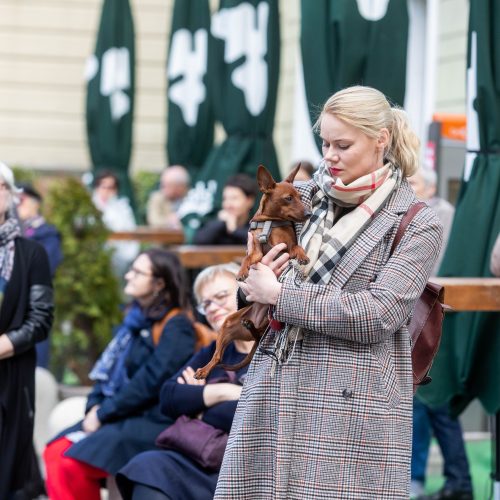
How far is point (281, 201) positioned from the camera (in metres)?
3.79

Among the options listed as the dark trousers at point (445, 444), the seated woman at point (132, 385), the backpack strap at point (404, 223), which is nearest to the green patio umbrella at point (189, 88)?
the dark trousers at point (445, 444)

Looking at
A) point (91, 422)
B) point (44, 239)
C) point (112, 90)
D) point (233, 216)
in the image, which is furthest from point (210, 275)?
point (112, 90)

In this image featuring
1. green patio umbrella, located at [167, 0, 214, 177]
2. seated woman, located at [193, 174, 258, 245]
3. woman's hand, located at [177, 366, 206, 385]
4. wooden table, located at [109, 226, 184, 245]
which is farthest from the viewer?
green patio umbrella, located at [167, 0, 214, 177]

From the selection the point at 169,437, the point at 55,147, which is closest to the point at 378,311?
the point at 169,437

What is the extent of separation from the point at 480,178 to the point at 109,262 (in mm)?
4254

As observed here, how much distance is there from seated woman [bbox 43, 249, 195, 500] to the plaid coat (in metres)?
2.16

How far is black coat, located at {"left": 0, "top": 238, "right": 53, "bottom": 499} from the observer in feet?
18.8

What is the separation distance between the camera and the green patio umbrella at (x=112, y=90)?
Result: 52.2ft

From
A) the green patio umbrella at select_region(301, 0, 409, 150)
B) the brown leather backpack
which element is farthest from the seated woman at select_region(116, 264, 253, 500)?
the green patio umbrella at select_region(301, 0, 409, 150)

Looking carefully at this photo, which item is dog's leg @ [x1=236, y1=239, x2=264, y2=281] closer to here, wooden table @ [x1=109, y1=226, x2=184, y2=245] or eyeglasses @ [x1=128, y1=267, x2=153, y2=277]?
eyeglasses @ [x1=128, y1=267, x2=153, y2=277]

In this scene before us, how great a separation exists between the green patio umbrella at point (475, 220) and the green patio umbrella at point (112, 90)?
32.5 feet

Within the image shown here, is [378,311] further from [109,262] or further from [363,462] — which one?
[109,262]

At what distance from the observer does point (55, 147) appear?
2320cm

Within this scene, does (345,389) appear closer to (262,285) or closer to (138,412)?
(262,285)
